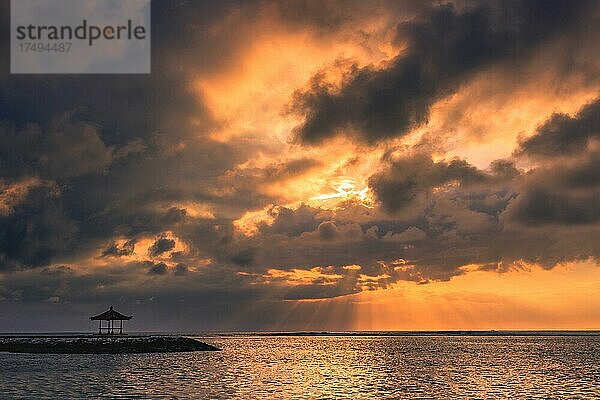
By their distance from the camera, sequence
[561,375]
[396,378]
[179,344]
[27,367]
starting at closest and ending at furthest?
1. [396,378]
2. [561,375]
3. [27,367]
4. [179,344]

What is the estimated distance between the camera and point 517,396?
2131 inches

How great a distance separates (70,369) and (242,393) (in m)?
34.5

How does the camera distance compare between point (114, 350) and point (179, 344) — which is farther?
point (179, 344)

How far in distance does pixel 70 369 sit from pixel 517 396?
55037mm

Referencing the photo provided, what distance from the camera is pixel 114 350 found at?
11725cm

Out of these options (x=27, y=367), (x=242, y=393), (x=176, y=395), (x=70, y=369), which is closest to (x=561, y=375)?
(x=242, y=393)

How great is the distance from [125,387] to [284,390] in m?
15.0

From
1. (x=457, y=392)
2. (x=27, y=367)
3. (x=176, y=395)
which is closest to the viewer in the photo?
(x=176, y=395)

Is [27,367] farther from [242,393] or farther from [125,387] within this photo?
[242,393]

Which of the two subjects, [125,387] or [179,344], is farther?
[179,344]

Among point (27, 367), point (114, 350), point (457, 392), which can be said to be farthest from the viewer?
point (114, 350)

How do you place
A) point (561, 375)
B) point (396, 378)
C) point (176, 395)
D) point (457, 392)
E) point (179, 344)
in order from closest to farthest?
point (176, 395), point (457, 392), point (396, 378), point (561, 375), point (179, 344)

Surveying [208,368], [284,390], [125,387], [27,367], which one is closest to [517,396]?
[284,390]

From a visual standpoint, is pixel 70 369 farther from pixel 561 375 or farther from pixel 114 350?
pixel 561 375
